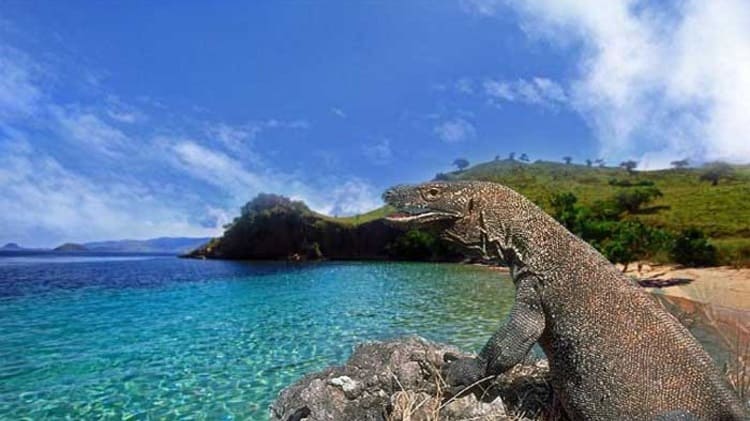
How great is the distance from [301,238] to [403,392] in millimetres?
101498

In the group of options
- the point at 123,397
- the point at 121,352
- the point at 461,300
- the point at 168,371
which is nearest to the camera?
the point at 123,397

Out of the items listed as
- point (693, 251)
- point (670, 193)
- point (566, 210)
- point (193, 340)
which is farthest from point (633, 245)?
point (670, 193)

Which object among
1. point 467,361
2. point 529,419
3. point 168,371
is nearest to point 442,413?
point 467,361

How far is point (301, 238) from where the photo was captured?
10344 centimetres

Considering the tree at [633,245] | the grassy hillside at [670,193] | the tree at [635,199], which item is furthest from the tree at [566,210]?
the tree at [635,199]

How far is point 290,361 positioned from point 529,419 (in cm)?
1069

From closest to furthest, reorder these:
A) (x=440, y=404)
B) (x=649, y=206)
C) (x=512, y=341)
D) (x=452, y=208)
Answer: (x=512, y=341)
(x=440, y=404)
(x=452, y=208)
(x=649, y=206)

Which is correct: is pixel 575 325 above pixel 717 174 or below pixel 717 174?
below

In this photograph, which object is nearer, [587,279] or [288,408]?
[587,279]

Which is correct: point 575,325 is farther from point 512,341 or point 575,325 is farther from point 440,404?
point 440,404

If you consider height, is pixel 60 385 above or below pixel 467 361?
below

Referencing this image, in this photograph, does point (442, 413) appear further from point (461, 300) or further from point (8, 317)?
point (8, 317)

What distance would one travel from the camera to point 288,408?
14.4ft

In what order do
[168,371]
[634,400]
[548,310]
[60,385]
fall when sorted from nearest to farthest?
1. [634,400]
2. [548,310]
3. [60,385]
4. [168,371]
